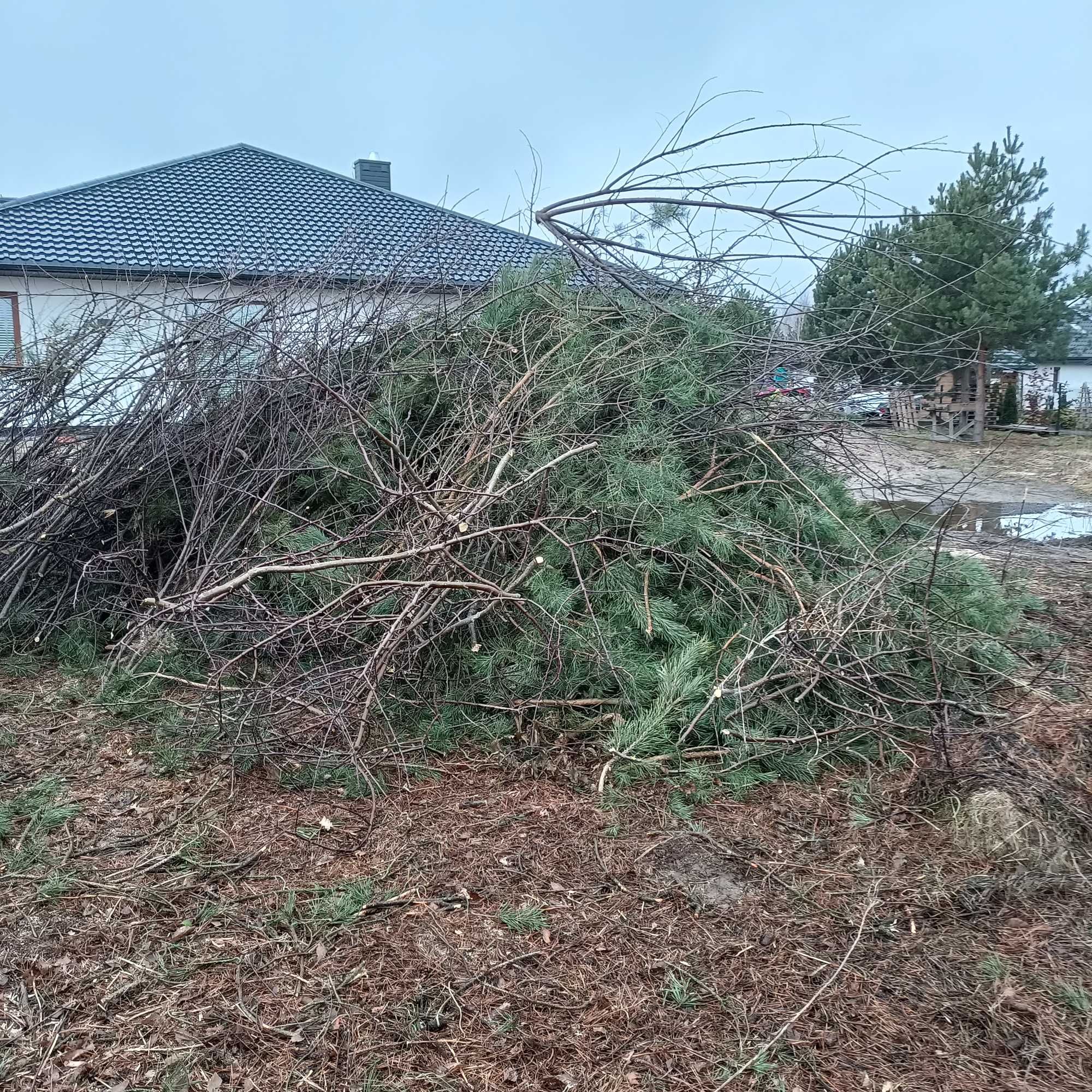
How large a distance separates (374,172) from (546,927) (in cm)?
2523

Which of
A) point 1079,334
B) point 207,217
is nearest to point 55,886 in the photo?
point 207,217

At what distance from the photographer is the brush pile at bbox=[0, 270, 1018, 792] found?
3.55m

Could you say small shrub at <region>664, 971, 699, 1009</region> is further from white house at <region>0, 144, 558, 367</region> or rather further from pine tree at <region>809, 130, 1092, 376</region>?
pine tree at <region>809, 130, 1092, 376</region>

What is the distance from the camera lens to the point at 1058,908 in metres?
2.56

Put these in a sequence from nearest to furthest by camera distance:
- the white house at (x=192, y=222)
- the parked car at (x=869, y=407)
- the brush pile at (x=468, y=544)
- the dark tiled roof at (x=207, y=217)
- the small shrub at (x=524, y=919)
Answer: the small shrub at (x=524, y=919), the brush pile at (x=468, y=544), the parked car at (x=869, y=407), the white house at (x=192, y=222), the dark tiled roof at (x=207, y=217)

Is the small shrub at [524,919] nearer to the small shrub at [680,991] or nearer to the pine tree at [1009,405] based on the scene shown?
the small shrub at [680,991]

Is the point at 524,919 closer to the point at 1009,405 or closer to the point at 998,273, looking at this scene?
the point at 998,273

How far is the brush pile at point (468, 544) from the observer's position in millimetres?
3547

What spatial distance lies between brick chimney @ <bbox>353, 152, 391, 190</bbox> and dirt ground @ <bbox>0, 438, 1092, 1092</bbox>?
23738 mm

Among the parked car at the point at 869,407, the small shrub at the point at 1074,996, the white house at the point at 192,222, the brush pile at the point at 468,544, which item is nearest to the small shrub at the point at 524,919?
the brush pile at the point at 468,544

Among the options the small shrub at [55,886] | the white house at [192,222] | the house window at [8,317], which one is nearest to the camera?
the small shrub at [55,886]

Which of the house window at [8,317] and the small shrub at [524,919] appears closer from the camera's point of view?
the small shrub at [524,919]

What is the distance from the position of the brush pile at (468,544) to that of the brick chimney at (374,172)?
20.6 m

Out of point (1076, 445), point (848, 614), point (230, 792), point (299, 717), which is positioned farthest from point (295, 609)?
point (1076, 445)
